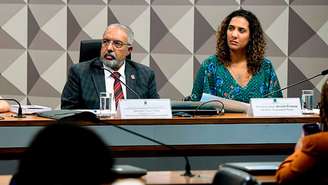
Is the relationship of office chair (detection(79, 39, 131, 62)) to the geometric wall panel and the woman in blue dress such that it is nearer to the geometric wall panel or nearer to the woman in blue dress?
the woman in blue dress

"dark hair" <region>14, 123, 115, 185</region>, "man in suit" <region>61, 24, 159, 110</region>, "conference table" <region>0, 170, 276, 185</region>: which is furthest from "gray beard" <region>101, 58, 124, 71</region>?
"dark hair" <region>14, 123, 115, 185</region>

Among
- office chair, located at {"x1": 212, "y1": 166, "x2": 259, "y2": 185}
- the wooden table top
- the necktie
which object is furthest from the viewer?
the necktie

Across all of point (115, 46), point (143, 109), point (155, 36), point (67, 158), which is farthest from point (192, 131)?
point (67, 158)

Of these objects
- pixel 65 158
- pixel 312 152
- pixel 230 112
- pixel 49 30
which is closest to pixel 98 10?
pixel 49 30

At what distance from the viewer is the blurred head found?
18.8 ft

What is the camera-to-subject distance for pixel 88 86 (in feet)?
18.3

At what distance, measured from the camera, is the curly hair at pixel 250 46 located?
6020mm

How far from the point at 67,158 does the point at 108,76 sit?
158 inches

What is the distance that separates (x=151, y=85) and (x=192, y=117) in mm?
1091

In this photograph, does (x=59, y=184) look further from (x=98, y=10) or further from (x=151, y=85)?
(x=98, y=10)

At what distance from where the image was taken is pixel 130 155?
4695mm

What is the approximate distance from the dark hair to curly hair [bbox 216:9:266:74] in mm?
4369

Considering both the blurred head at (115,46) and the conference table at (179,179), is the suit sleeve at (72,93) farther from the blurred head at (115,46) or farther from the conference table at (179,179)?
the conference table at (179,179)

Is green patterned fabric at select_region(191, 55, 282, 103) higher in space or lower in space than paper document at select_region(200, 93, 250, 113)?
higher
